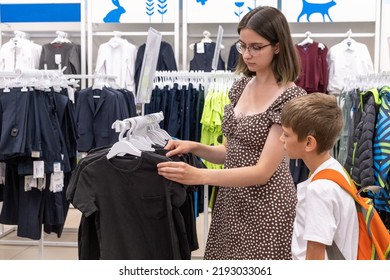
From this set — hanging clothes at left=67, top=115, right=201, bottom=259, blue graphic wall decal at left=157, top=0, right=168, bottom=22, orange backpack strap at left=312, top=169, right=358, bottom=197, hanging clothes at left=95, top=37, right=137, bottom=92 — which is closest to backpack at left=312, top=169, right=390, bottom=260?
orange backpack strap at left=312, top=169, right=358, bottom=197

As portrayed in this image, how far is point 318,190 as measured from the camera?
139 cm

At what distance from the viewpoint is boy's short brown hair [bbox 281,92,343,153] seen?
1.52 meters

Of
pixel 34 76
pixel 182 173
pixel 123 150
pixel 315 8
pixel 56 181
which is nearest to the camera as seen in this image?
pixel 182 173

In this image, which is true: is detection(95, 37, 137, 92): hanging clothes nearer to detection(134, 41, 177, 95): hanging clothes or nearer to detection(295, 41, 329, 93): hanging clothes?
detection(134, 41, 177, 95): hanging clothes

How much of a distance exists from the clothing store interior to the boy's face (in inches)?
16.7

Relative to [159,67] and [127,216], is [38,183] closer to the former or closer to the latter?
[127,216]

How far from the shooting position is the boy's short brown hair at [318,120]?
1517mm

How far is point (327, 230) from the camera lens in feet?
4.52

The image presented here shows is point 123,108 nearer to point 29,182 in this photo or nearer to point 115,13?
point 29,182

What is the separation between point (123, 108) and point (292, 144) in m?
3.20

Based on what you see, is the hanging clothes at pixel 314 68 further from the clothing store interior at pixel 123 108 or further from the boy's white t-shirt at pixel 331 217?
the boy's white t-shirt at pixel 331 217

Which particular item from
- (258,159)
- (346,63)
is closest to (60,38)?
(346,63)
